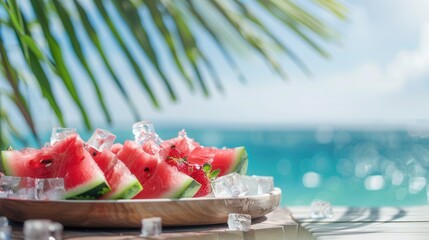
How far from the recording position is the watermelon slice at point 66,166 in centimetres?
121

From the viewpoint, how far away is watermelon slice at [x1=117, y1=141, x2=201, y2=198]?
4.09ft

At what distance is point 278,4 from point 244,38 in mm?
146

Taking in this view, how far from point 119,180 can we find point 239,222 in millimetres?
215

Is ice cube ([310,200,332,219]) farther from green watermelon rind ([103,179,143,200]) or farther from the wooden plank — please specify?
green watermelon rind ([103,179,143,200])

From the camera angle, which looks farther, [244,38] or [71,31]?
[244,38]

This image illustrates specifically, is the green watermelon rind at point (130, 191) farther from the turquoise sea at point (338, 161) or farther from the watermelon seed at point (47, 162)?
the turquoise sea at point (338, 161)

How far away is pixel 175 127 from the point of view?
24719 millimetres

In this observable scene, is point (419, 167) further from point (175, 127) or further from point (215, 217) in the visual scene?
point (215, 217)

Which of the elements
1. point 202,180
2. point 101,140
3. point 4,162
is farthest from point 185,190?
point 4,162

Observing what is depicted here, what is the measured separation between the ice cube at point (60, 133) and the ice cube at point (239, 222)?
1.10ft

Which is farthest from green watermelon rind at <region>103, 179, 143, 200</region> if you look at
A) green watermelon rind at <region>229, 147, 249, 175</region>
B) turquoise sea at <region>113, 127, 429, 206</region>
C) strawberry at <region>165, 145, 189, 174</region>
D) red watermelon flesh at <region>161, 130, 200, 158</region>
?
turquoise sea at <region>113, 127, 429, 206</region>

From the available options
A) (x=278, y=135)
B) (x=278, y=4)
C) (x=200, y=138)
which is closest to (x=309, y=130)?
(x=278, y=135)

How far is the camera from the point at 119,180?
122cm

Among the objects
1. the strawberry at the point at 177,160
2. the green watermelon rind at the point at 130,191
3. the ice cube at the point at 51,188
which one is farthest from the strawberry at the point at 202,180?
the ice cube at the point at 51,188
